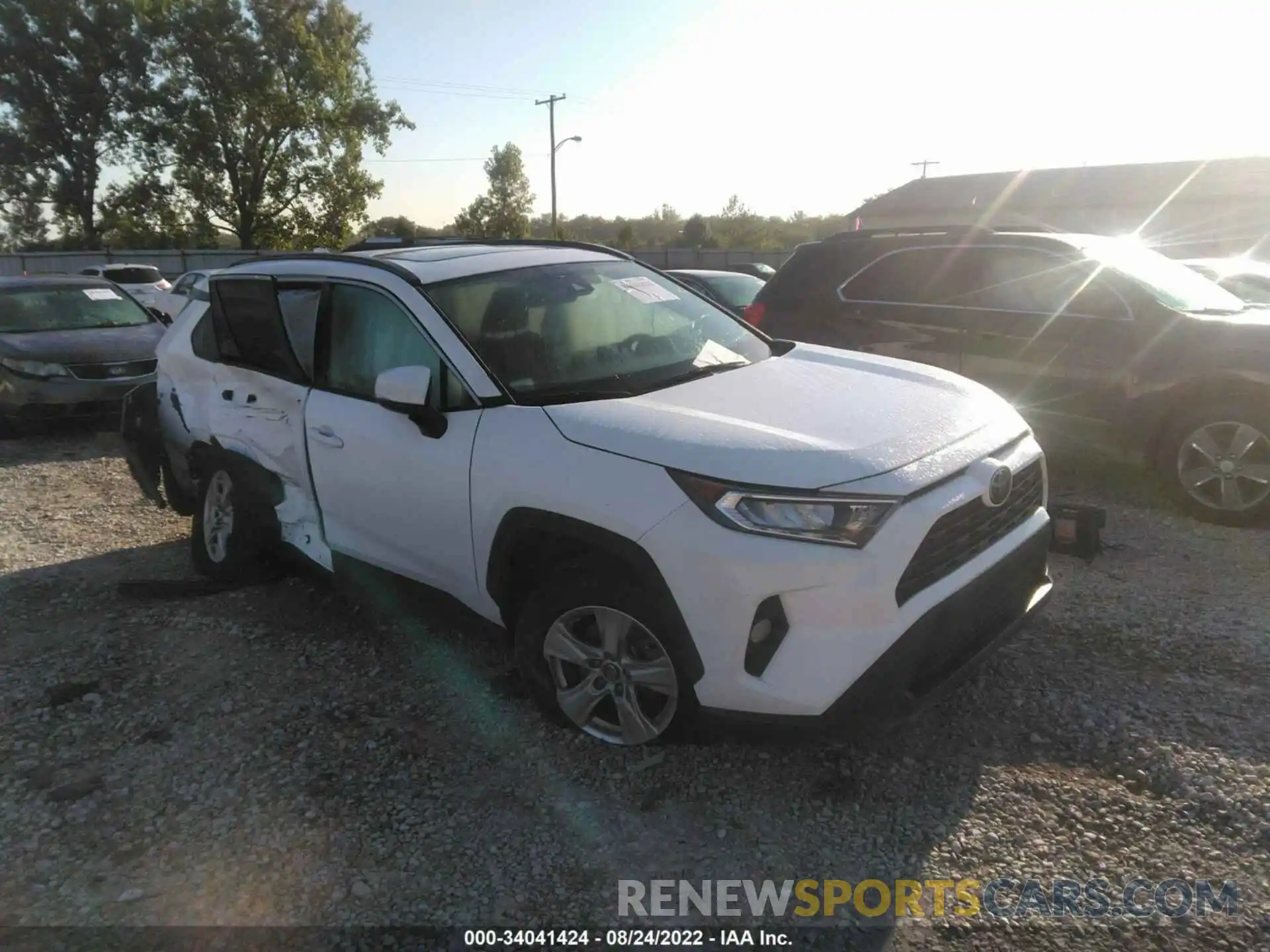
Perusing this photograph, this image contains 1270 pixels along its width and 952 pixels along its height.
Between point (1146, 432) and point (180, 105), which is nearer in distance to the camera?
point (1146, 432)

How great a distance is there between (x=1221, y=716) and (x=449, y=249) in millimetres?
3690

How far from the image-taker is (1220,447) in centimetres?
523

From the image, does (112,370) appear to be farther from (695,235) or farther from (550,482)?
(695,235)

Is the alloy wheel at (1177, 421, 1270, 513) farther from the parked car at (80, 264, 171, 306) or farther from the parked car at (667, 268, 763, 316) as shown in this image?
the parked car at (80, 264, 171, 306)

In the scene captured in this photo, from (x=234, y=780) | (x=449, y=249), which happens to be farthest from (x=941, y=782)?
(x=449, y=249)

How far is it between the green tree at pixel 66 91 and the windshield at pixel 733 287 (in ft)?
112

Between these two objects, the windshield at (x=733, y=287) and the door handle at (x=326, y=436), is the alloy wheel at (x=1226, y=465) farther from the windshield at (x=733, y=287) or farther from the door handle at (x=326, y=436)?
the windshield at (x=733, y=287)

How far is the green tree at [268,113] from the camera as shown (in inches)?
1448

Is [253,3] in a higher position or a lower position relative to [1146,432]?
higher

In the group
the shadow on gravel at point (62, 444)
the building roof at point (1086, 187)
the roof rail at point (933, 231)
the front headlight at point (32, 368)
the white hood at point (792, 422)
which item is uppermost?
the building roof at point (1086, 187)

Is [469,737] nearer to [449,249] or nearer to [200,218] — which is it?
[449,249]

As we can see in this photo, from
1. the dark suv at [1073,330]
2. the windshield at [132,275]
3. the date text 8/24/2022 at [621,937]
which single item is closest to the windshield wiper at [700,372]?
the date text 8/24/2022 at [621,937]

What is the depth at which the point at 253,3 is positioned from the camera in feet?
122

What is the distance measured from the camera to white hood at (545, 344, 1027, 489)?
2635mm
